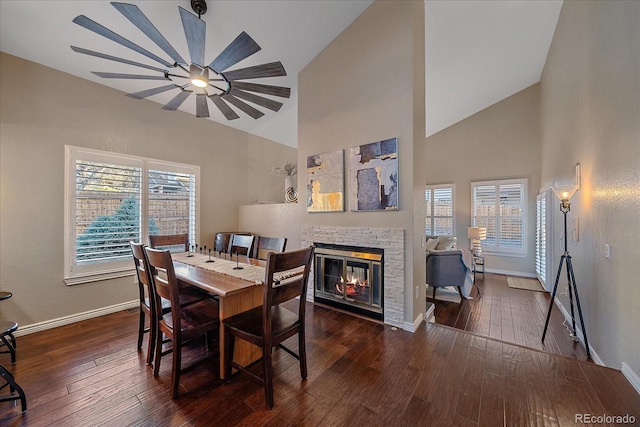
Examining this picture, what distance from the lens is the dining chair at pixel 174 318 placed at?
5.58ft

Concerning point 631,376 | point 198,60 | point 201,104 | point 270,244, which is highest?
point 198,60

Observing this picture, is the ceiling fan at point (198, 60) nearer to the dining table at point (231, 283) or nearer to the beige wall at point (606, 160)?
the dining table at point (231, 283)

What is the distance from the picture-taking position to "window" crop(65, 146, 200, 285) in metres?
3.03

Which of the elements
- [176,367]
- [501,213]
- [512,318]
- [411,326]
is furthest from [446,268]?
[176,367]

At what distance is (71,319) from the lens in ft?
9.77

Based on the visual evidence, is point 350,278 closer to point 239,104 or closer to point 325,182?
point 325,182

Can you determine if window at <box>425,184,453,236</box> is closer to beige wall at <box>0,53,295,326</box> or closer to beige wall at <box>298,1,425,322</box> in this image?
beige wall at <box>298,1,425,322</box>

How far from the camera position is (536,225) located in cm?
541

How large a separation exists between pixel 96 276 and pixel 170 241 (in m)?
1.17

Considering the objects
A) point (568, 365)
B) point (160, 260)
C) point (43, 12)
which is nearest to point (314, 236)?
point (160, 260)

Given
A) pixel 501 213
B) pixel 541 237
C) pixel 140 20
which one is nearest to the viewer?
pixel 140 20

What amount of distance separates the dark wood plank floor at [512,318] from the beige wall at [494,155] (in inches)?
70.0

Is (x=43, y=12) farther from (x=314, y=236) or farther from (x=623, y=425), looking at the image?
(x=623, y=425)

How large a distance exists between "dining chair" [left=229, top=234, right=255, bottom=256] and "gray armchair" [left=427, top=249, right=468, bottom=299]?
114 inches
